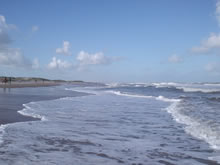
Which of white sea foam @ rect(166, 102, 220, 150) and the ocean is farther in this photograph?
white sea foam @ rect(166, 102, 220, 150)

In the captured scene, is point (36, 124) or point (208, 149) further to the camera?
point (36, 124)

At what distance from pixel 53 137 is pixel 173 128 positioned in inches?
184

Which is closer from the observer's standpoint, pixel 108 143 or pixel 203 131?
pixel 108 143

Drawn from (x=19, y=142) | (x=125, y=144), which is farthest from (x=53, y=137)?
(x=125, y=144)

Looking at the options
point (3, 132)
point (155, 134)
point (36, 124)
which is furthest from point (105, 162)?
point (36, 124)

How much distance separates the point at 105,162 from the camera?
15.8ft

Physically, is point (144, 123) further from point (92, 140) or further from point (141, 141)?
point (92, 140)

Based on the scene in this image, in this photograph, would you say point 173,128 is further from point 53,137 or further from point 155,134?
point 53,137

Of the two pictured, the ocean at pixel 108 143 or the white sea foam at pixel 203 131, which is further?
the white sea foam at pixel 203 131

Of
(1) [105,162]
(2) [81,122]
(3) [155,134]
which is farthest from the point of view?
(2) [81,122]

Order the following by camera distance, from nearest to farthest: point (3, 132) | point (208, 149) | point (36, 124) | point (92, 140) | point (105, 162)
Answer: point (105, 162)
point (208, 149)
point (92, 140)
point (3, 132)
point (36, 124)

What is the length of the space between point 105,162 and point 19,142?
272 centimetres

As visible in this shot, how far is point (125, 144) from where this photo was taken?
6277 mm

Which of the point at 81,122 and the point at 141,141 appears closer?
the point at 141,141
